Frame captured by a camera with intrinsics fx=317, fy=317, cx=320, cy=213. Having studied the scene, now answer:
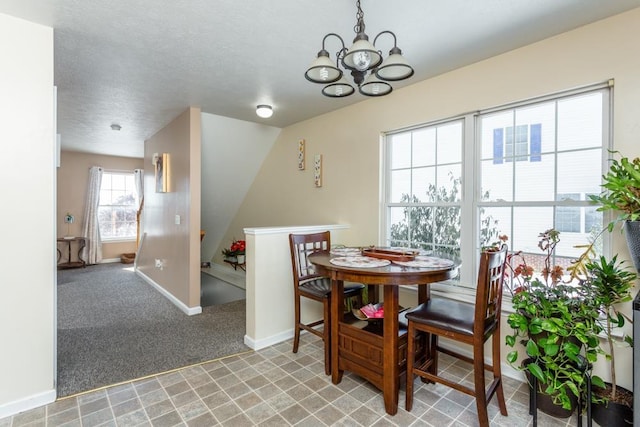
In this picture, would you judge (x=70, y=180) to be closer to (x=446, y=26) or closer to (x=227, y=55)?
(x=227, y=55)

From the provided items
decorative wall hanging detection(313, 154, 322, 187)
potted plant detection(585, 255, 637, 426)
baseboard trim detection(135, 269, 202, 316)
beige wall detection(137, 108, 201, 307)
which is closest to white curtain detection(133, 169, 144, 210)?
beige wall detection(137, 108, 201, 307)

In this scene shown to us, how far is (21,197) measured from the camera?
1928 millimetres

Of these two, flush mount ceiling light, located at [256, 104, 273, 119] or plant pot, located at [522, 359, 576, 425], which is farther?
flush mount ceiling light, located at [256, 104, 273, 119]

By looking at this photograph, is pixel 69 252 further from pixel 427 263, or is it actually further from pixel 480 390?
pixel 480 390

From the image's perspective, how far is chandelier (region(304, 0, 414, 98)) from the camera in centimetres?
147

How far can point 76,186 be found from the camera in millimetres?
6512

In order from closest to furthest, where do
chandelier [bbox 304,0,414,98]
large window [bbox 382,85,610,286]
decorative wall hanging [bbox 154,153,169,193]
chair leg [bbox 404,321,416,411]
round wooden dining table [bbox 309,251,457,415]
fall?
chandelier [bbox 304,0,414,98] → round wooden dining table [bbox 309,251,457,415] → chair leg [bbox 404,321,416,411] → large window [bbox 382,85,610,286] → decorative wall hanging [bbox 154,153,169,193]

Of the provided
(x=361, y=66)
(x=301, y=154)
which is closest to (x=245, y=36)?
(x=361, y=66)

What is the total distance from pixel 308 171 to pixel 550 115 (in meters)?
2.56

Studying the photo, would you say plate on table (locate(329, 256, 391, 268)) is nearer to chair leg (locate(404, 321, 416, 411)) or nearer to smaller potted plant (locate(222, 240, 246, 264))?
chair leg (locate(404, 321, 416, 411))

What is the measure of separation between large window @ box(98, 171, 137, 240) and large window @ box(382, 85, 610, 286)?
6.39 metres

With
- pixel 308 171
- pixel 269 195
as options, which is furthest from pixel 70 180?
pixel 308 171

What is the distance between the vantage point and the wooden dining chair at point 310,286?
7.84ft

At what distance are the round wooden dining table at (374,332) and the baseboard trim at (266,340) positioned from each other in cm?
83
